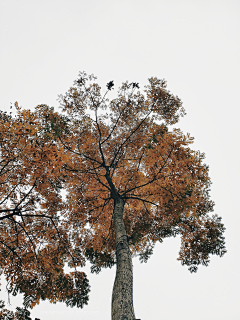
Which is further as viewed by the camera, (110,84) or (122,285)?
(110,84)

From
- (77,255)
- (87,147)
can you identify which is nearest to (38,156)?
(87,147)

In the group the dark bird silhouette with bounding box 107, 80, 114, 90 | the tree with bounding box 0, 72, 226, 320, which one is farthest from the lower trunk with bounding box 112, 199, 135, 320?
the dark bird silhouette with bounding box 107, 80, 114, 90

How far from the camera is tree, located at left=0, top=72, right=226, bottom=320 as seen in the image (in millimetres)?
5465

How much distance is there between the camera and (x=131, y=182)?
21.0 ft

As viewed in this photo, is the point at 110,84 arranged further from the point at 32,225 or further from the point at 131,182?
the point at 32,225

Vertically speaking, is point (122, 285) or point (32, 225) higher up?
point (32, 225)

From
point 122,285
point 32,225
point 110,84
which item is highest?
point 110,84

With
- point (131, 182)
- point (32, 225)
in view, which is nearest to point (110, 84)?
point (131, 182)

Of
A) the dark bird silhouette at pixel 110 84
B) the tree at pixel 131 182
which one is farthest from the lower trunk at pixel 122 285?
the dark bird silhouette at pixel 110 84

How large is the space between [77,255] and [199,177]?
4.53 meters

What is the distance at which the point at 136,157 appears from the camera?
7.25 m

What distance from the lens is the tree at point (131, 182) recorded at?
5465 mm

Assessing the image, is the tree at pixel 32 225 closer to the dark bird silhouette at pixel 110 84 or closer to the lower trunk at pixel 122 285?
the lower trunk at pixel 122 285

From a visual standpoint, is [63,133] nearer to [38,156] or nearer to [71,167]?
[71,167]
